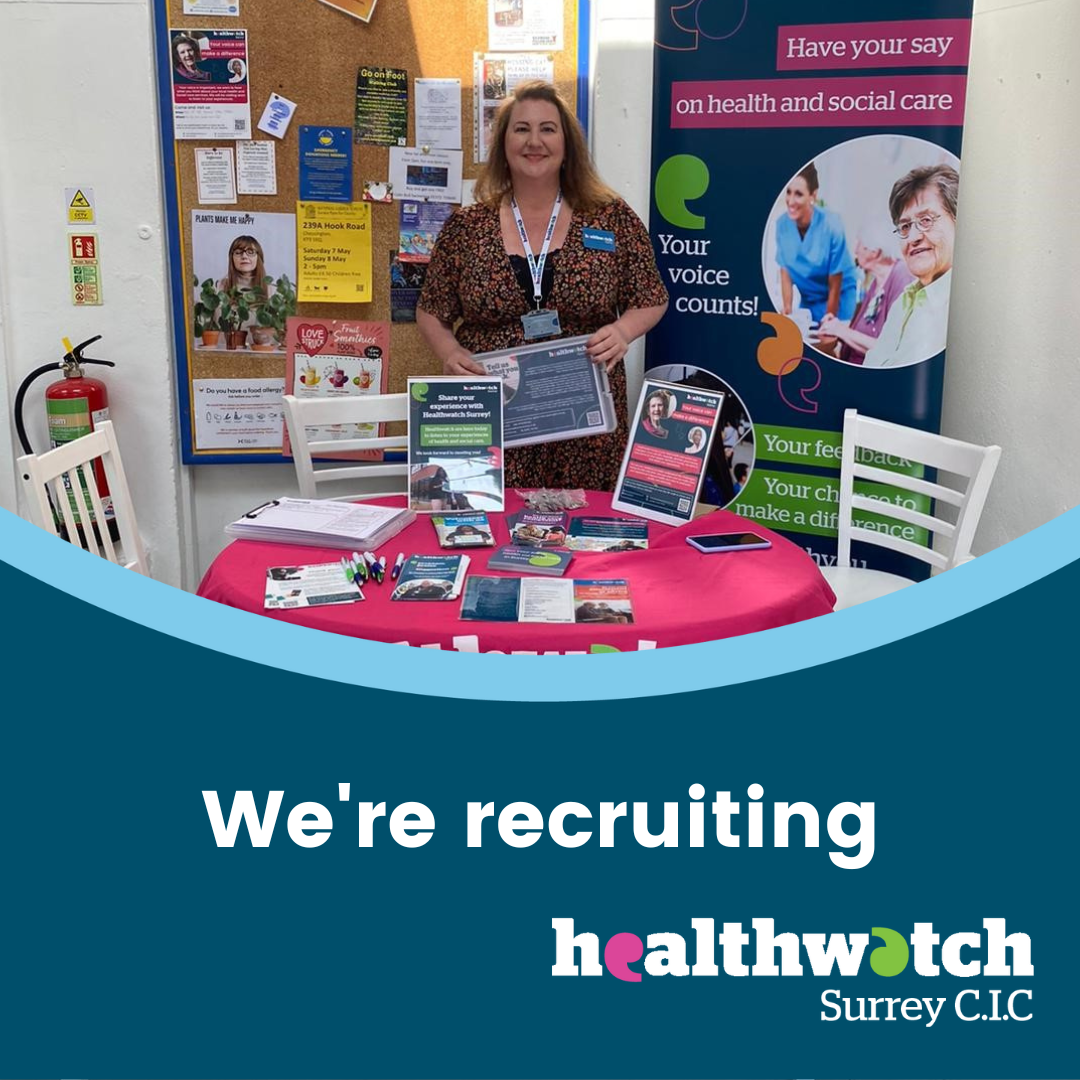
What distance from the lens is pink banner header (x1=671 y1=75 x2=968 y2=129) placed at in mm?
3391

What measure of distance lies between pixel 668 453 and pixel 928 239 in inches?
54.1

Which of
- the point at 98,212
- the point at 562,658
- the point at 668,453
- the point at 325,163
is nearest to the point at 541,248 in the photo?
the point at 668,453

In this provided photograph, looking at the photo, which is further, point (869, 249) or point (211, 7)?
point (211, 7)

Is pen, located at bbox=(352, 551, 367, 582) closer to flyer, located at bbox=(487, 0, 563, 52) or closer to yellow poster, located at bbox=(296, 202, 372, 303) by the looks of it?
yellow poster, located at bbox=(296, 202, 372, 303)

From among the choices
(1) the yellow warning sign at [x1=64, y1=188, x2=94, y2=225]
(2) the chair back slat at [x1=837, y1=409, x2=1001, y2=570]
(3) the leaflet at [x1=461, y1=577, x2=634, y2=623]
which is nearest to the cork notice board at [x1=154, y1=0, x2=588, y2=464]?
(1) the yellow warning sign at [x1=64, y1=188, x2=94, y2=225]

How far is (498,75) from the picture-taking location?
12.8ft

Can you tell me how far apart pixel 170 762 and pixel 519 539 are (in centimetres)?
165

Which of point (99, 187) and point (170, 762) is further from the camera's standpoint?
point (99, 187)

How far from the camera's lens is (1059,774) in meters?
0.81

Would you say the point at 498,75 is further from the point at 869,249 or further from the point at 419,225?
the point at 869,249

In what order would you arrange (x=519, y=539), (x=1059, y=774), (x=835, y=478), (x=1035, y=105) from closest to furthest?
(x=1059, y=774), (x=519, y=539), (x=1035, y=105), (x=835, y=478)

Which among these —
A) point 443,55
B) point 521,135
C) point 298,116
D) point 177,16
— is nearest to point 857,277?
point 521,135

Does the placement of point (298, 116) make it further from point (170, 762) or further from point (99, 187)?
point (170, 762)

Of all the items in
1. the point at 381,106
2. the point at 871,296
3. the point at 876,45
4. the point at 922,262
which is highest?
the point at 876,45
